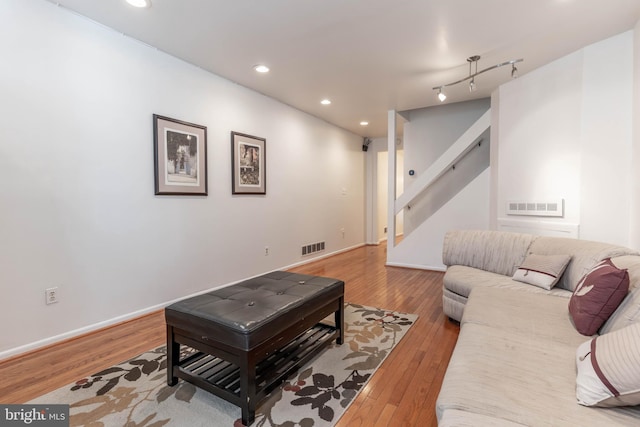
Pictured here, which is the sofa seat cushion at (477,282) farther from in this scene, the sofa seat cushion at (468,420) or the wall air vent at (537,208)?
the sofa seat cushion at (468,420)

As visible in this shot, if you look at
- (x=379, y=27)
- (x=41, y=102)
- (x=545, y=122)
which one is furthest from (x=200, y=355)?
(x=545, y=122)

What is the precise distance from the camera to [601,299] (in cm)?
154

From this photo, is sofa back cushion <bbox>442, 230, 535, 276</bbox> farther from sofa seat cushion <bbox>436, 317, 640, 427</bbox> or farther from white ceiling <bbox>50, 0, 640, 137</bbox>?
white ceiling <bbox>50, 0, 640, 137</bbox>

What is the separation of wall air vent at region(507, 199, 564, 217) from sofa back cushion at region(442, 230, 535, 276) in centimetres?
80

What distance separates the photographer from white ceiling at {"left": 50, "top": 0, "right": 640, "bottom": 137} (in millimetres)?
2295

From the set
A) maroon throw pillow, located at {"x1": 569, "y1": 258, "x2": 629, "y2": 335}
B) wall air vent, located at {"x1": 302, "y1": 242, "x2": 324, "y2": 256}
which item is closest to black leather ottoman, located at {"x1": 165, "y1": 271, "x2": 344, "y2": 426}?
maroon throw pillow, located at {"x1": 569, "y1": 258, "x2": 629, "y2": 335}

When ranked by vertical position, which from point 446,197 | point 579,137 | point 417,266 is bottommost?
point 417,266

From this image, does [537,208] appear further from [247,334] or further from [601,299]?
[247,334]

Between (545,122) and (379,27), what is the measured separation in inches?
87.2

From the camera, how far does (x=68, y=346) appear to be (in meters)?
2.29

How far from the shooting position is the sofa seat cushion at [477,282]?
2289 mm

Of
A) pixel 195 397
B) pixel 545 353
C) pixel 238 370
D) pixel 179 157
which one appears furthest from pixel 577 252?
pixel 179 157

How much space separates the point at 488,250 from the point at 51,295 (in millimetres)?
3710

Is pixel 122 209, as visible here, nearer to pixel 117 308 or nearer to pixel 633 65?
pixel 117 308
